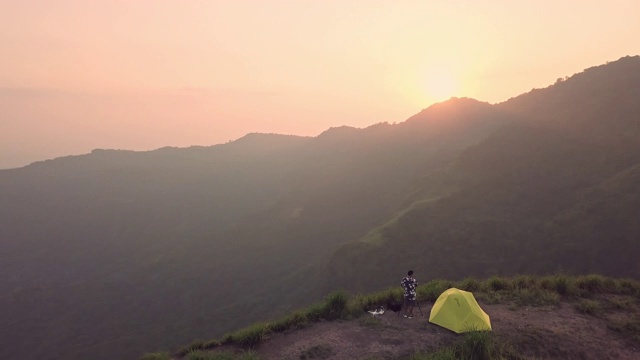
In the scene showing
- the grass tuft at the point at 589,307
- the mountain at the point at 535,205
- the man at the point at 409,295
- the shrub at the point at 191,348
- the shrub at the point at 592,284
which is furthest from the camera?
the mountain at the point at 535,205

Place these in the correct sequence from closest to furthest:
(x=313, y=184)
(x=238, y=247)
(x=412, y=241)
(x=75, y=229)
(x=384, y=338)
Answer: (x=384, y=338) → (x=412, y=241) → (x=238, y=247) → (x=313, y=184) → (x=75, y=229)

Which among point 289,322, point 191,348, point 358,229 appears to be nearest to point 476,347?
point 289,322

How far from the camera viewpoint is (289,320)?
12.0 m

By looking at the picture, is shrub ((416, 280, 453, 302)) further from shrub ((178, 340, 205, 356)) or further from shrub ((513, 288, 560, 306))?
shrub ((178, 340, 205, 356))

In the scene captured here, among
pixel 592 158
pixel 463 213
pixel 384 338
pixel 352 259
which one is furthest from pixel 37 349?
pixel 592 158

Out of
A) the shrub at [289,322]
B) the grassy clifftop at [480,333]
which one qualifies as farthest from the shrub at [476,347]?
the shrub at [289,322]

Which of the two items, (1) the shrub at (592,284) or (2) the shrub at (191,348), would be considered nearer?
(2) the shrub at (191,348)

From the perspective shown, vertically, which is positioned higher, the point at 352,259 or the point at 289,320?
the point at 289,320

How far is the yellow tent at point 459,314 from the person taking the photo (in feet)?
34.2

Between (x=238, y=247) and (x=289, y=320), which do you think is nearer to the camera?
(x=289, y=320)

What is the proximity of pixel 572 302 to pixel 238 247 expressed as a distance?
85.8 metres

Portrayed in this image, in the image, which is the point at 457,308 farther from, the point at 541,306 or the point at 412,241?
the point at 412,241

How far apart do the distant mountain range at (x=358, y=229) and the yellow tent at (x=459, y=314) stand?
22.0 metres

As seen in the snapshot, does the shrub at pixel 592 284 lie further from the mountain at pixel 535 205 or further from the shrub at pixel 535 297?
the mountain at pixel 535 205
